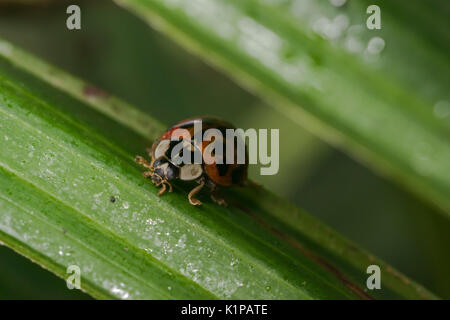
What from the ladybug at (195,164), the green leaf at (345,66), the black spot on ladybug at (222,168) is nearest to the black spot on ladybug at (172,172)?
the ladybug at (195,164)

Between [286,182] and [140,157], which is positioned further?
[286,182]

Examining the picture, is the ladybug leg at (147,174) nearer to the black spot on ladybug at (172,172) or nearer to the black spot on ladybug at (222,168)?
the black spot on ladybug at (172,172)

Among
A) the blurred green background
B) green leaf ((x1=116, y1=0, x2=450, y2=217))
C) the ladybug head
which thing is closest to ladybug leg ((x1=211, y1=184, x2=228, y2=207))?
the ladybug head

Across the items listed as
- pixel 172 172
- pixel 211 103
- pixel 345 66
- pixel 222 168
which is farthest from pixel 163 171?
pixel 211 103

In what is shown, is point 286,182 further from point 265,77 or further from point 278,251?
point 278,251

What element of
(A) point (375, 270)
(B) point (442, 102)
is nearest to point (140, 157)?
(A) point (375, 270)

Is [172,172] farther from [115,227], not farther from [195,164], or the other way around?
[115,227]
